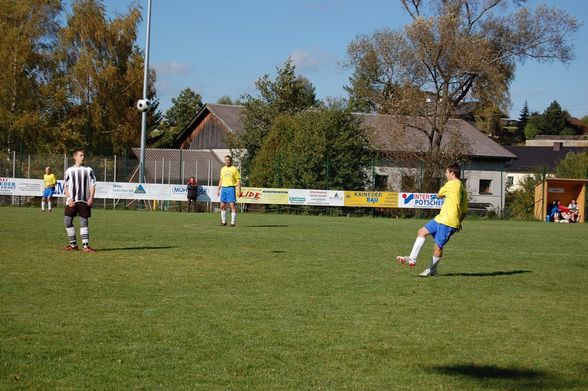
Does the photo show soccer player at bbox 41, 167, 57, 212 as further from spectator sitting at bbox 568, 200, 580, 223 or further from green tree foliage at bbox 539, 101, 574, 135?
green tree foliage at bbox 539, 101, 574, 135

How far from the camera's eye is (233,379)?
18.4 ft

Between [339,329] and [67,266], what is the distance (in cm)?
553

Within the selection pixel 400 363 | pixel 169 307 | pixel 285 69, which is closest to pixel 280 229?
pixel 169 307

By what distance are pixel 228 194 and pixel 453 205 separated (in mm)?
10837

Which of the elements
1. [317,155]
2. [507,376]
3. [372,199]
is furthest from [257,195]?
[507,376]

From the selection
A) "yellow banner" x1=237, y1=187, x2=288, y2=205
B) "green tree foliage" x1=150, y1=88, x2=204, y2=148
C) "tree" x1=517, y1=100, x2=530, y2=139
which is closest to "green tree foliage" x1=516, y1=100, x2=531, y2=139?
"tree" x1=517, y1=100, x2=530, y2=139

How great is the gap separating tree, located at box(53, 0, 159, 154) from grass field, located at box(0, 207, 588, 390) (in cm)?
3930

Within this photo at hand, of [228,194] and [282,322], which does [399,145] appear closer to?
[228,194]

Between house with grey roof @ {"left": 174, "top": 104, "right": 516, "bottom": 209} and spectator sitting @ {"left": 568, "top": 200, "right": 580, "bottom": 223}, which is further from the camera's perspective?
house with grey roof @ {"left": 174, "top": 104, "right": 516, "bottom": 209}

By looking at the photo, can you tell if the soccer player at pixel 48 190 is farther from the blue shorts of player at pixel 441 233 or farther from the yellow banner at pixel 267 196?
the blue shorts of player at pixel 441 233

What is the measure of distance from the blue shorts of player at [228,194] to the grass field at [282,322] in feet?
23.6

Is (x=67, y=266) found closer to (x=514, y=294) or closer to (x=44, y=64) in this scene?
(x=514, y=294)

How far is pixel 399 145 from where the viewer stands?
44.9 metres

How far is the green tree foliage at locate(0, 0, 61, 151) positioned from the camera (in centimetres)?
4862
